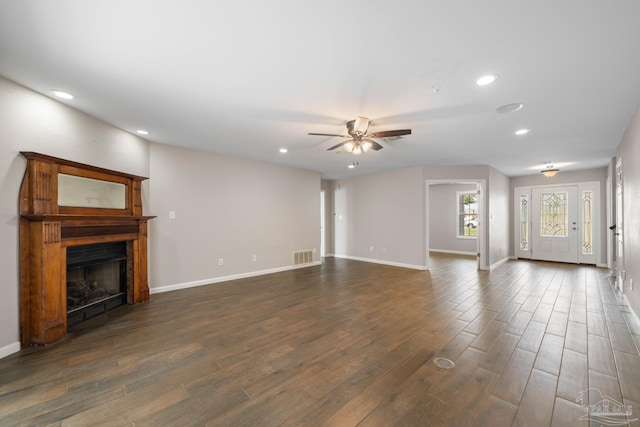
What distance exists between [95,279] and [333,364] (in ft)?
11.5

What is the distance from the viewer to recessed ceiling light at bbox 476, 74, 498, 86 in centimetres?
222

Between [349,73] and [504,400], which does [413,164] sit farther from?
[504,400]

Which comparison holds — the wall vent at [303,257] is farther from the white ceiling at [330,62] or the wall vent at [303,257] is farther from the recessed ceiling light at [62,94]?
the recessed ceiling light at [62,94]

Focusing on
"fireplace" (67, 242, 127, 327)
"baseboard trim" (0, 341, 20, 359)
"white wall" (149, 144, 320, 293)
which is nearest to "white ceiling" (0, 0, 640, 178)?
"white wall" (149, 144, 320, 293)

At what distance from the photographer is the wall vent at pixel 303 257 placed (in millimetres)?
6402

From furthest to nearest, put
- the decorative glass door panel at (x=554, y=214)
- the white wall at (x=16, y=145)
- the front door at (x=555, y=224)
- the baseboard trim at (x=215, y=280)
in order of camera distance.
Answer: the decorative glass door panel at (x=554, y=214)
the front door at (x=555, y=224)
the baseboard trim at (x=215, y=280)
the white wall at (x=16, y=145)

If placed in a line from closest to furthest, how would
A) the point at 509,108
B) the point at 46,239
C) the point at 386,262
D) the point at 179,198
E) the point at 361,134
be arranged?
the point at 46,239 < the point at 509,108 < the point at 361,134 < the point at 179,198 < the point at 386,262

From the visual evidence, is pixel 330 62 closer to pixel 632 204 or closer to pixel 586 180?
pixel 632 204

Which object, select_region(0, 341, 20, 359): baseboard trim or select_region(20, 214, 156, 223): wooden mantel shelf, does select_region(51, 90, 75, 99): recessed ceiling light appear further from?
select_region(0, 341, 20, 359): baseboard trim

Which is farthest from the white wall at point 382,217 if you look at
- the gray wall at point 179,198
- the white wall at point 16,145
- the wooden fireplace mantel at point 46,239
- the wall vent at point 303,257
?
the white wall at point 16,145

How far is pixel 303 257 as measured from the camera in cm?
657

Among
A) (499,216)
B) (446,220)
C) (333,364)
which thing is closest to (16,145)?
(333,364)

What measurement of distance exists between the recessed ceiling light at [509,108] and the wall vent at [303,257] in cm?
491

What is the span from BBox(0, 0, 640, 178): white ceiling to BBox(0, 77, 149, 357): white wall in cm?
19
